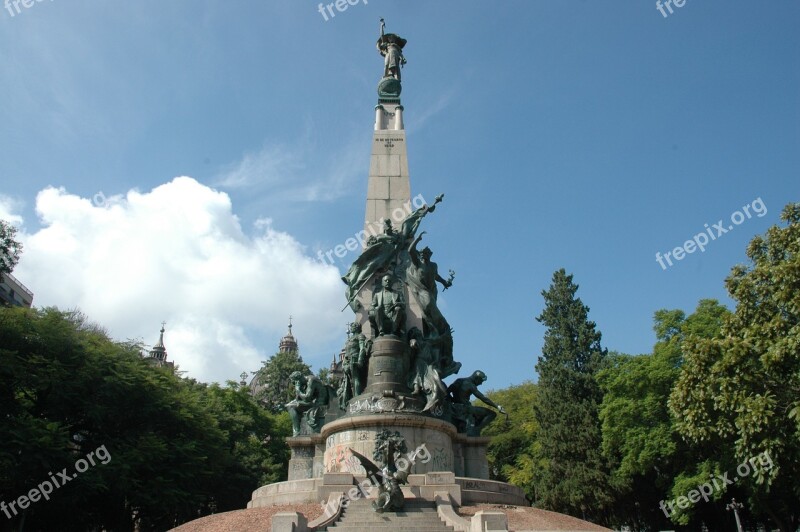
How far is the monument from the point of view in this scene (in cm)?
1572

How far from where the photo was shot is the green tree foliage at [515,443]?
38253mm

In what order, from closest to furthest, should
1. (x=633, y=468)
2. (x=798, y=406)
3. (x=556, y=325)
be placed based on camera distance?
(x=798, y=406) < (x=633, y=468) < (x=556, y=325)

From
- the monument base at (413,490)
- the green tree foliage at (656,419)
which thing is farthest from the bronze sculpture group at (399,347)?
the green tree foliage at (656,419)

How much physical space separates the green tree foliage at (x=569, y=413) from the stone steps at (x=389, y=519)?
65.4ft

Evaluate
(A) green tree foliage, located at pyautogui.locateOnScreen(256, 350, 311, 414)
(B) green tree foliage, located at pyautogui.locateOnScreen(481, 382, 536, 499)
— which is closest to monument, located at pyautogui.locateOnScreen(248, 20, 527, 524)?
(B) green tree foliage, located at pyautogui.locateOnScreen(481, 382, 536, 499)

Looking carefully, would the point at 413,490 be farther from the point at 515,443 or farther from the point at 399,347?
the point at 515,443

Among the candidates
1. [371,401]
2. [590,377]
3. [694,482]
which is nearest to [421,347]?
[371,401]

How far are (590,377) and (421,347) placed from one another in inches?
682

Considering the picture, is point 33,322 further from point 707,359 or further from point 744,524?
point 744,524

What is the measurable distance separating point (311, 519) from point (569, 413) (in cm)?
2269

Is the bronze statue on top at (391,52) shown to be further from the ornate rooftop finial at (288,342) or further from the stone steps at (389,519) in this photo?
the ornate rooftop finial at (288,342)

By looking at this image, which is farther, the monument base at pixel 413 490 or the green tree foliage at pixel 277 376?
the green tree foliage at pixel 277 376

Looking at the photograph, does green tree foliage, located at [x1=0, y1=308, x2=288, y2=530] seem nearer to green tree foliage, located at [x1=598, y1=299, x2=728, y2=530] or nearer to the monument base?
the monument base

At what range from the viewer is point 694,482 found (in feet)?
80.3
